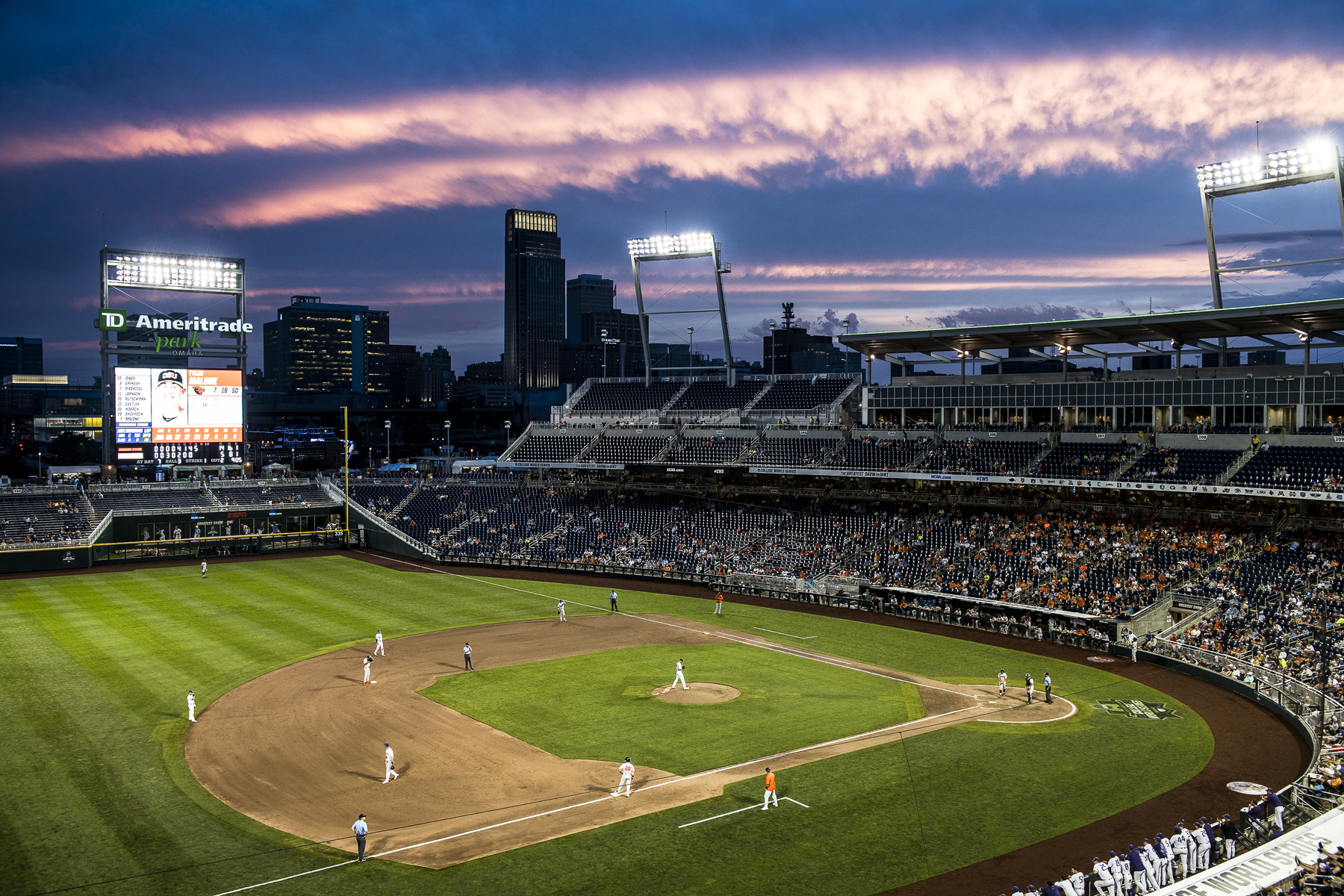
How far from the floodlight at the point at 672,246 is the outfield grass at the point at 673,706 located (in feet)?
141

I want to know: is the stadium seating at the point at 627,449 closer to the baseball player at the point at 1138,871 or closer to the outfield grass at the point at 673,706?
the outfield grass at the point at 673,706

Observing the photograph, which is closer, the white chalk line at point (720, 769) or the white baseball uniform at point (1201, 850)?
the white baseball uniform at point (1201, 850)

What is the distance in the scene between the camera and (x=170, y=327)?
6303 centimetres

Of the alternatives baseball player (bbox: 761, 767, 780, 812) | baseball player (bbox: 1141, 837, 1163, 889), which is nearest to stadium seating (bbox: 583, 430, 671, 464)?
baseball player (bbox: 761, 767, 780, 812)

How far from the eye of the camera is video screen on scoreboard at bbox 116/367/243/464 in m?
62.1

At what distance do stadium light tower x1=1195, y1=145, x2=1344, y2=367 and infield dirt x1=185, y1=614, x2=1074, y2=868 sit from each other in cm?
3012

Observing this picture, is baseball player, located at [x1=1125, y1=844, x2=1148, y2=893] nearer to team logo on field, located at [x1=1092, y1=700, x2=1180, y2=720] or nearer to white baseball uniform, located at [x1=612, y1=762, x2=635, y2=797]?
white baseball uniform, located at [x1=612, y1=762, x2=635, y2=797]

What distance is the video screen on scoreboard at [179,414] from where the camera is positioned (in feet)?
204

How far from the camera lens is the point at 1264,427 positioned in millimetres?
47875

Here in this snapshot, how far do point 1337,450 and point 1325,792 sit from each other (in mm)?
28889

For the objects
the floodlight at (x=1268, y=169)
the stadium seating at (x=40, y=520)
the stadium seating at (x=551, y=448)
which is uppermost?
the floodlight at (x=1268, y=169)

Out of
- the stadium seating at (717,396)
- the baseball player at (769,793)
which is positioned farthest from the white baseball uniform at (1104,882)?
the stadium seating at (717,396)

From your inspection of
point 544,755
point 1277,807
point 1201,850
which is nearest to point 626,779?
point 544,755

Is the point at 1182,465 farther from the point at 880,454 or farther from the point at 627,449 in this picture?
the point at 627,449
